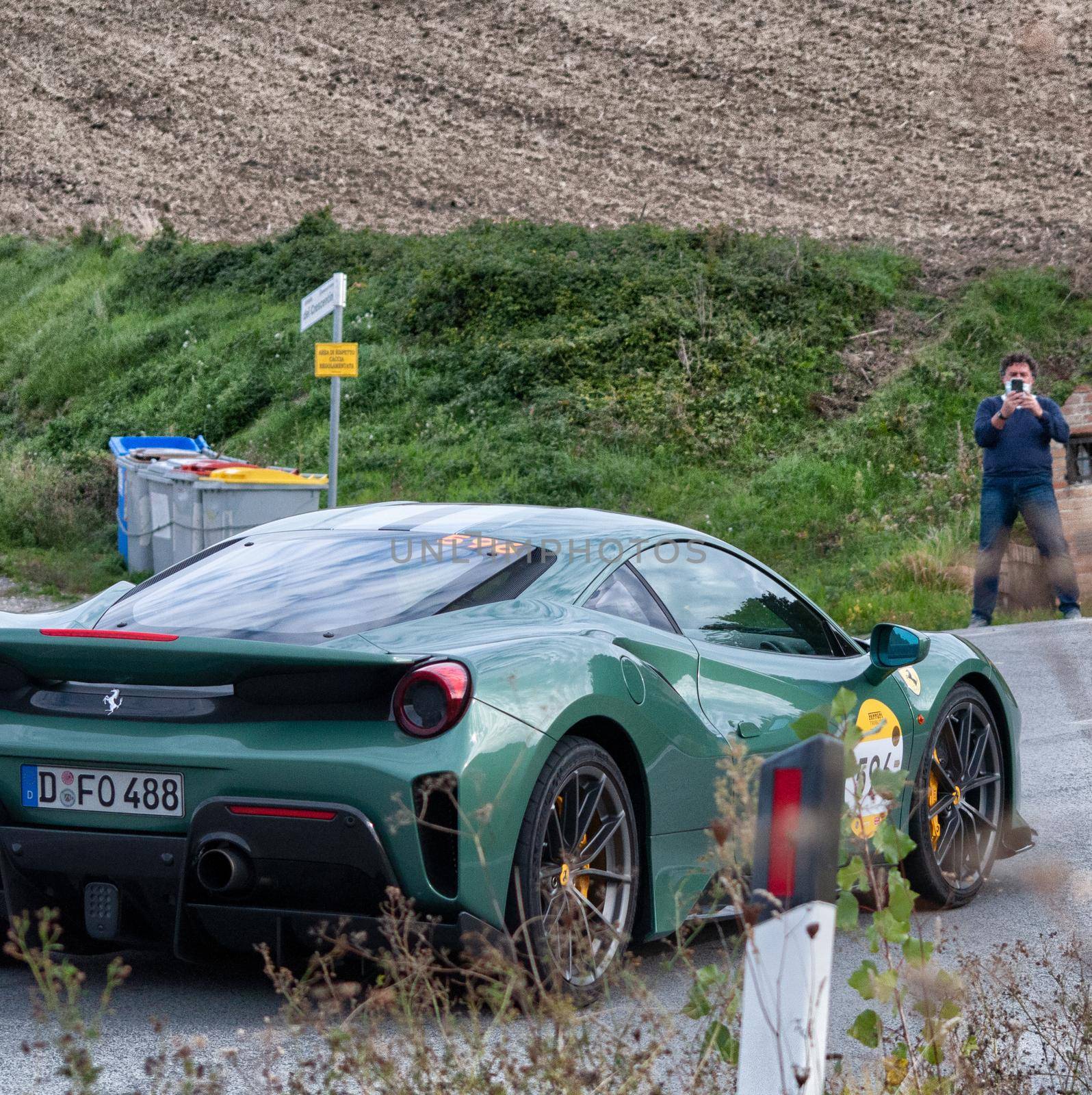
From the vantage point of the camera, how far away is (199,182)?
38.1 metres

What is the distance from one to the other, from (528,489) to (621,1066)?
1607 centimetres

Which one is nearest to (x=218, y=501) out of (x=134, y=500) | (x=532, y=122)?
(x=134, y=500)

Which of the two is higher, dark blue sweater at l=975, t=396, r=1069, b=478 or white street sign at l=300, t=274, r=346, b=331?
white street sign at l=300, t=274, r=346, b=331

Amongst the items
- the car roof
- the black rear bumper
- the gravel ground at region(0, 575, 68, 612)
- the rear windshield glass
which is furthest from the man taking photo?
the black rear bumper

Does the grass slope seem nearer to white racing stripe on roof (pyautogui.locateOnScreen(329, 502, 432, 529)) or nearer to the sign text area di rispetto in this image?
the sign text area di rispetto

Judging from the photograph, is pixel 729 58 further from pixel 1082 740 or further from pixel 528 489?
pixel 1082 740

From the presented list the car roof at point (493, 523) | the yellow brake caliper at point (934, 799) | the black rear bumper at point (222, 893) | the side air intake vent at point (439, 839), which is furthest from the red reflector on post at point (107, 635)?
the yellow brake caliper at point (934, 799)

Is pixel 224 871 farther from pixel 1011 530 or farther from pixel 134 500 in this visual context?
pixel 134 500

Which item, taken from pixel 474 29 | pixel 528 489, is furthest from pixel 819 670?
pixel 474 29

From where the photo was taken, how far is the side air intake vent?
3.44 metres

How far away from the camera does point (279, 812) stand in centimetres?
350

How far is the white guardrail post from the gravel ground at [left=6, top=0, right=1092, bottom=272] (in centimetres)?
2408

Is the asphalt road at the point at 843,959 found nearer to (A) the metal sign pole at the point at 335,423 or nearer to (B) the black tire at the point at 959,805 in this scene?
(B) the black tire at the point at 959,805

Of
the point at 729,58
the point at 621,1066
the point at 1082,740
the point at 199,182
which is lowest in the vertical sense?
the point at 1082,740
